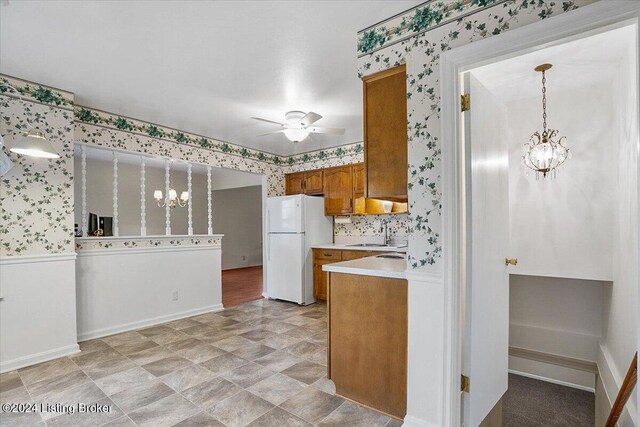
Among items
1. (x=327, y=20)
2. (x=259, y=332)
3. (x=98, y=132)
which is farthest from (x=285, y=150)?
(x=327, y=20)

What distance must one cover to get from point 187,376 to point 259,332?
1120mm

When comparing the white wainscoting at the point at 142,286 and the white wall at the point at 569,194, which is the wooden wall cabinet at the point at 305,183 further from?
the white wall at the point at 569,194

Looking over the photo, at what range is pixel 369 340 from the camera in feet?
6.75

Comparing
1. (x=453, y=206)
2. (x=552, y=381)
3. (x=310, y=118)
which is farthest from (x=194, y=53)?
(x=552, y=381)

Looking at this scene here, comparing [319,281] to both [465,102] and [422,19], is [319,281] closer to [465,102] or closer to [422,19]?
[465,102]

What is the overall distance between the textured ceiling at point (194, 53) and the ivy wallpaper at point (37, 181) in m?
0.20

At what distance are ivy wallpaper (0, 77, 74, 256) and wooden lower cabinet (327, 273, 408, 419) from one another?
274 cm

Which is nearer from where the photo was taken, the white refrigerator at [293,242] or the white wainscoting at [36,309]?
the white wainscoting at [36,309]

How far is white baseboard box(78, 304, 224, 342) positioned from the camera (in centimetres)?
336

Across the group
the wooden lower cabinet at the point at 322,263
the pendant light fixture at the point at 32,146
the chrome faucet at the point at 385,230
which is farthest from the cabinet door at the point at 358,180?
the pendant light fixture at the point at 32,146

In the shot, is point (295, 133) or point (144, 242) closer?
point (295, 133)

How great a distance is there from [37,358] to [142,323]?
1.06m

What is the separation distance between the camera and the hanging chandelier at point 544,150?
2.49 meters

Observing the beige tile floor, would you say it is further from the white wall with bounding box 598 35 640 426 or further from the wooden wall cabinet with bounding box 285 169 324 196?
the wooden wall cabinet with bounding box 285 169 324 196
